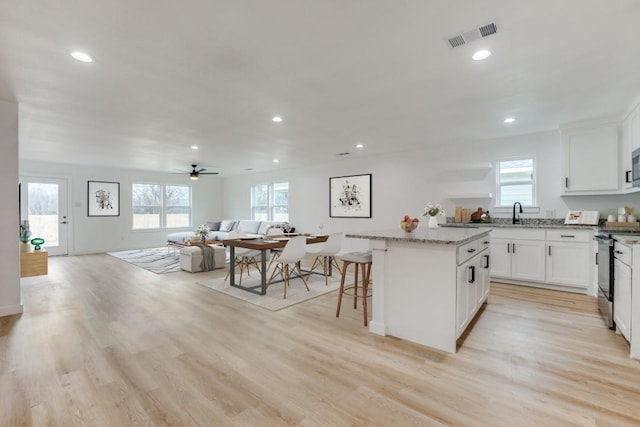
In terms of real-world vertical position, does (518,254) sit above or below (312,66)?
below

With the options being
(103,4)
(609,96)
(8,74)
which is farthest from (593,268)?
(8,74)

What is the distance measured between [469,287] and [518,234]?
2.38 meters

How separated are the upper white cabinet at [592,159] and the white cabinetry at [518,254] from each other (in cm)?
86

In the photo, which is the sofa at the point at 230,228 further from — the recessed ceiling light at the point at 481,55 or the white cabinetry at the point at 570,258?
the recessed ceiling light at the point at 481,55

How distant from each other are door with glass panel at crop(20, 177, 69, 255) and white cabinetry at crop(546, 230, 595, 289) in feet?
33.9

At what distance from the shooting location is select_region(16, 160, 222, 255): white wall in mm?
7652

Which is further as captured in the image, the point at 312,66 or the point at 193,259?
the point at 193,259

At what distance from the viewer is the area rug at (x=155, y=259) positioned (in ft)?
19.4

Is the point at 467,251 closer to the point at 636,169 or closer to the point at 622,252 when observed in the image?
the point at 622,252

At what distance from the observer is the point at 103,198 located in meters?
8.31

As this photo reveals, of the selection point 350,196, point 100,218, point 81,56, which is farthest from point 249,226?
point 81,56

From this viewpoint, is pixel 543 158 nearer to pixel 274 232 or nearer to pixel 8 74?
pixel 274 232

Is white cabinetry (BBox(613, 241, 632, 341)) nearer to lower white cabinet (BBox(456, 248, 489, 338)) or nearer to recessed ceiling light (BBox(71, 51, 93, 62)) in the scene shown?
lower white cabinet (BBox(456, 248, 489, 338))

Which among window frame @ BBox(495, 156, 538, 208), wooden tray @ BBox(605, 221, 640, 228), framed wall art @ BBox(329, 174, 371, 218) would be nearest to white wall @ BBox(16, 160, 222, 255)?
framed wall art @ BBox(329, 174, 371, 218)
